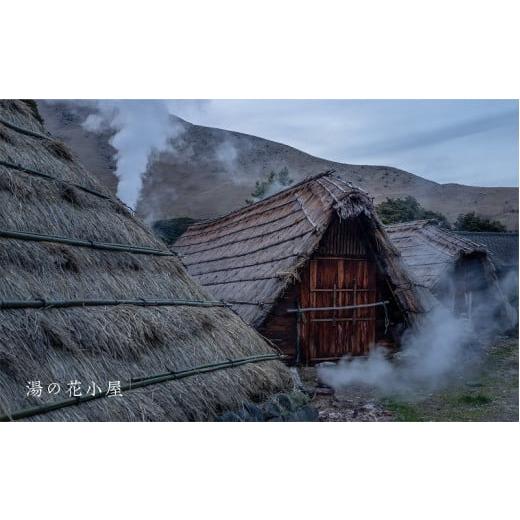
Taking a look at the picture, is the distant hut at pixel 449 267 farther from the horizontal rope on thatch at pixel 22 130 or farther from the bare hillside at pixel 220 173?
the horizontal rope on thatch at pixel 22 130

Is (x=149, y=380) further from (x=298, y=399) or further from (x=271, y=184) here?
(x=271, y=184)

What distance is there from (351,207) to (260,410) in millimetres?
3784

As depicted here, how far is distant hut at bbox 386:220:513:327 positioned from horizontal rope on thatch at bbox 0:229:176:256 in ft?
16.3

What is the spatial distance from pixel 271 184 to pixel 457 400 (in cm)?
376

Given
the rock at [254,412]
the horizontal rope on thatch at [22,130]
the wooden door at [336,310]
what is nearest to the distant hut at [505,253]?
the wooden door at [336,310]

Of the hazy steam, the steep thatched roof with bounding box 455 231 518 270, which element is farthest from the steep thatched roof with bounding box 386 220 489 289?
the hazy steam

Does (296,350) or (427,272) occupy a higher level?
(427,272)

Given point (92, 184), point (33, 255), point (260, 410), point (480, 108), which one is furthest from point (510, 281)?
point (33, 255)

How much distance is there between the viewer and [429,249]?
10086 millimetres

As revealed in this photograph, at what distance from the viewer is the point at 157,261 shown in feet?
16.5

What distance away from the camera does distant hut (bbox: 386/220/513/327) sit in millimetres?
9016

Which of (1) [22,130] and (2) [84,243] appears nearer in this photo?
(2) [84,243]

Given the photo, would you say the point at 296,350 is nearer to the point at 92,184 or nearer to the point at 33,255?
the point at 92,184

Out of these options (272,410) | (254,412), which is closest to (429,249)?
(272,410)
